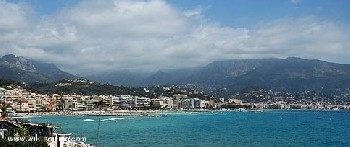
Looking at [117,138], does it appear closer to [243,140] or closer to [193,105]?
[243,140]

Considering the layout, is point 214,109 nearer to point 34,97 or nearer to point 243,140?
point 34,97

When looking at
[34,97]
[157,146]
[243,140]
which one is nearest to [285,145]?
[243,140]

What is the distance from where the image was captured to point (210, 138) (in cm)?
5659

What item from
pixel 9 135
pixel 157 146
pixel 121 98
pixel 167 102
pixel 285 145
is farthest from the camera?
pixel 167 102

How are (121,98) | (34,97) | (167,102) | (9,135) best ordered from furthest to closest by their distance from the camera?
(167,102)
(121,98)
(34,97)
(9,135)

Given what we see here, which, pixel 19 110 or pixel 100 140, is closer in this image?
A: pixel 100 140

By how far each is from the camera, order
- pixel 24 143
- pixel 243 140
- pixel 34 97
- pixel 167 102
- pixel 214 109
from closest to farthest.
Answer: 1. pixel 24 143
2. pixel 243 140
3. pixel 34 97
4. pixel 167 102
5. pixel 214 109

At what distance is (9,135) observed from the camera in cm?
3444

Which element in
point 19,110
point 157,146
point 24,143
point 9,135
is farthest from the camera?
point 19,110

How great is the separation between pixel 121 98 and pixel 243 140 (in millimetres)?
119537

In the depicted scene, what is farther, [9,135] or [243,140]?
[243,140]

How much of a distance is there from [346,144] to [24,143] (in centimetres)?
3638

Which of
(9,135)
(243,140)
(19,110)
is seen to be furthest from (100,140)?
(19,110)

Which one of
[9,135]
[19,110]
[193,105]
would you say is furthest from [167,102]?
[9,135]
